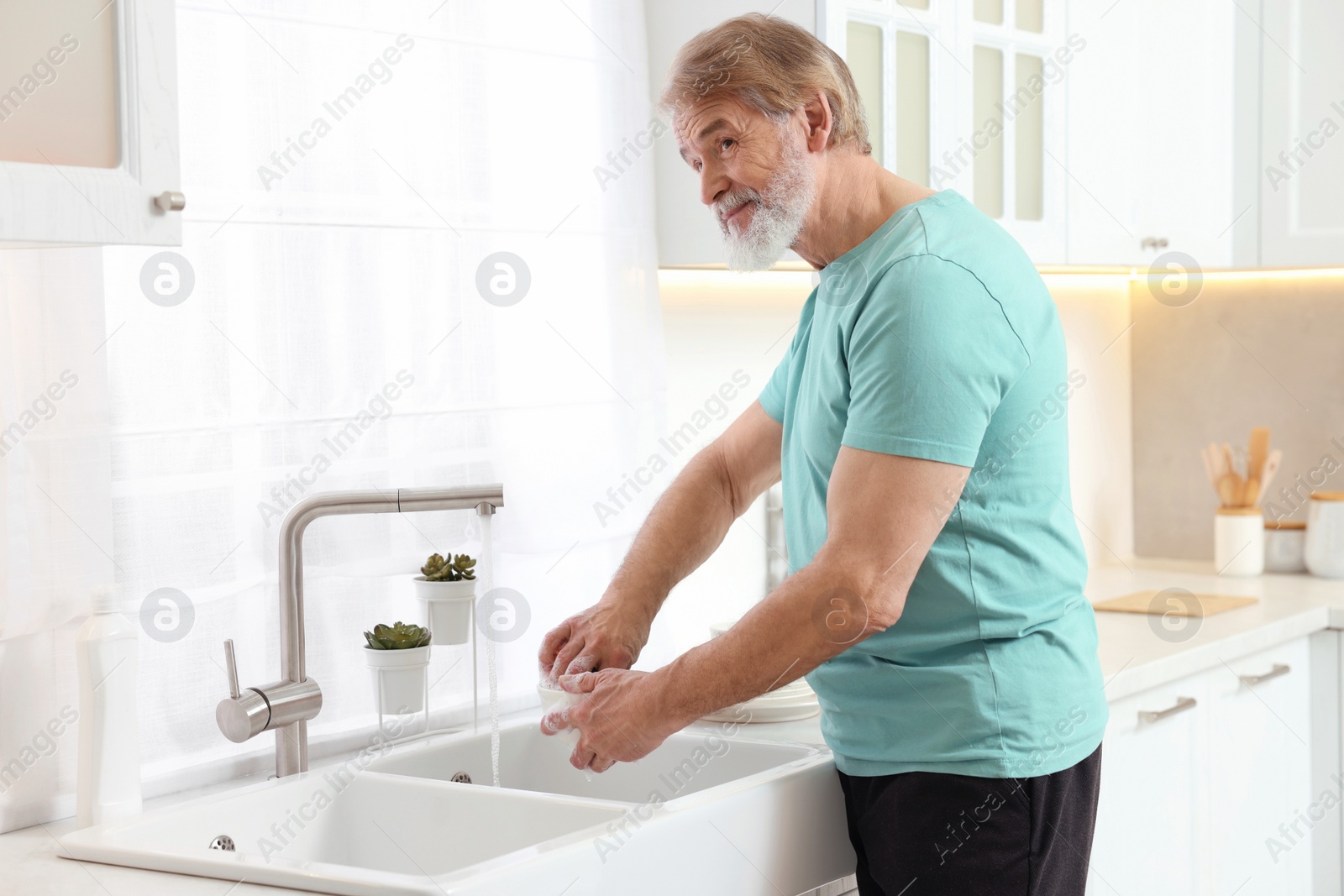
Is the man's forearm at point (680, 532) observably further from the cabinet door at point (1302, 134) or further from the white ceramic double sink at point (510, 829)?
the cabinet door at point (1302, 134)

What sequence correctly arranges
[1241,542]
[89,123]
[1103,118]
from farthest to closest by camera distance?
[1241,542] → [1103,118] → [89,123]

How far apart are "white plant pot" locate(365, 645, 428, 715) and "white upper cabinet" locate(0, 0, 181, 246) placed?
23.9 inches

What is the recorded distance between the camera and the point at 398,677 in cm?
147

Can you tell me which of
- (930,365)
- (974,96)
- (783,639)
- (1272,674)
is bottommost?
(1272,674)

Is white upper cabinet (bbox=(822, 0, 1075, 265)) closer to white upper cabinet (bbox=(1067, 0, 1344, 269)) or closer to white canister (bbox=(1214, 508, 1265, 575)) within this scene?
white upper cabinet (bbox=(1067, 0, 1344, 269))

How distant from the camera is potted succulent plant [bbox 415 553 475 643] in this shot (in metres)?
1.51

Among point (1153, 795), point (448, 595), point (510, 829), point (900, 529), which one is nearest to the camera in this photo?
point (900, 529)

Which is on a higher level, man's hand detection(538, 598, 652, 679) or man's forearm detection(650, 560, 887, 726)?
man's forearm detection(650, 560, 887, 726)

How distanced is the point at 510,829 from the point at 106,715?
15.6 inches

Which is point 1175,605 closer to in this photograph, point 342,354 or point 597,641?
point 597,641

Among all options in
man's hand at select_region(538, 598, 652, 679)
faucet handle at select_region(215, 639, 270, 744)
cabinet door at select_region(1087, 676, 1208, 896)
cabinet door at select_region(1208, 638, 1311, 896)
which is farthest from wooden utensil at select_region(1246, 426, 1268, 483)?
faucet handle at select_region(215, 639, 270, 744)

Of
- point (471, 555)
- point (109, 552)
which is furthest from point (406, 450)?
point (109, 552)

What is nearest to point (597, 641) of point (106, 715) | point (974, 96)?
point (106, 715)

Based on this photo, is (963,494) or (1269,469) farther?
(1269,469)
